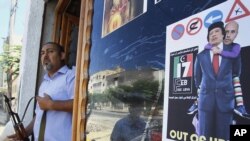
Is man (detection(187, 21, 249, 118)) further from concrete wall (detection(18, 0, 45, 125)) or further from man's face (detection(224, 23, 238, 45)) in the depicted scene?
concrete wall (detection(18, 0, 45, 125))

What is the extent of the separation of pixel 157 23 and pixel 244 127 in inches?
23.4

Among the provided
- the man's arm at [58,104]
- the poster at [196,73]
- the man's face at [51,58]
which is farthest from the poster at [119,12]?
the man's face at [51,58]

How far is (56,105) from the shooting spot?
2158 millimetres

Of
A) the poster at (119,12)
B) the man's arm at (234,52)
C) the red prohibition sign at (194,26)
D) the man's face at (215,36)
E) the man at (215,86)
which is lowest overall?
the man at (215,86)

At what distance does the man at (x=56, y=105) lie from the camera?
86.2 inches

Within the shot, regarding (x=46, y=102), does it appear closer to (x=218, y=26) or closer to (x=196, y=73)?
(x=196, y=73)

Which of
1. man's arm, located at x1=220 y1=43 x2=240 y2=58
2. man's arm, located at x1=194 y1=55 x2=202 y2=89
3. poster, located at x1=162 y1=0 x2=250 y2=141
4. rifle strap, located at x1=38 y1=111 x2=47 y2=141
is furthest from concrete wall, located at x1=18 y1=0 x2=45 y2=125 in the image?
man's arm, located at x1=220 y1=43 x2=240 y2=58

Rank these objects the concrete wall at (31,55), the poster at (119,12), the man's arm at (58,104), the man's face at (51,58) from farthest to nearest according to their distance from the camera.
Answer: the concrete wall at (31,55) < the man's face at (51,58) < the man's arm at (58,104) < the poster at (119,12)

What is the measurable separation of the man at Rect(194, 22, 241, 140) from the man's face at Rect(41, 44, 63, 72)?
1.69 meters

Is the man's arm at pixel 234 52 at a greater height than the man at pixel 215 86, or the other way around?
the man's arm at pixel 234 52

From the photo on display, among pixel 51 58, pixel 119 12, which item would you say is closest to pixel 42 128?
pixel 51 58

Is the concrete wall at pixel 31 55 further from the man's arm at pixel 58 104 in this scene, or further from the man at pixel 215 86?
the man at pixel 215 86

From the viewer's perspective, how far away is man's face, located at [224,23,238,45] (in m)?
0.87

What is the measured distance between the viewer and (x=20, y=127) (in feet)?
8.54
